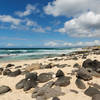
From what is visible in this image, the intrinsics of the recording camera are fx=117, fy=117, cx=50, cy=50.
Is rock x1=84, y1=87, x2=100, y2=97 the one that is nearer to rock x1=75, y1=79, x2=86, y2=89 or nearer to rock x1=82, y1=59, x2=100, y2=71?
rock x1=75, y1=79, x2=86, y2=89

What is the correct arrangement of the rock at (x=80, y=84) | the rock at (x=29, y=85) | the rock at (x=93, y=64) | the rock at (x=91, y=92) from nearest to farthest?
the rock at (x=91, y=92)
the rock at (x=80, y=84)
the rock at (x=29, y=85)
the rock at (x=93, y=64)

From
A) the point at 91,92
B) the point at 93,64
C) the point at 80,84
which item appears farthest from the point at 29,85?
the point at 93,64

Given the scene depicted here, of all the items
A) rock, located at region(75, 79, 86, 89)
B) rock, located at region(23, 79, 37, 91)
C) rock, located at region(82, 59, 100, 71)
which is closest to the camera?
rock, located at region(75, 79, 86, 89)

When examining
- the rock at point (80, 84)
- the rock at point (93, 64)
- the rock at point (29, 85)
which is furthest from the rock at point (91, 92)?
the rock at point (93, 64)

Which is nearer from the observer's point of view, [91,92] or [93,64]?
[91,92]

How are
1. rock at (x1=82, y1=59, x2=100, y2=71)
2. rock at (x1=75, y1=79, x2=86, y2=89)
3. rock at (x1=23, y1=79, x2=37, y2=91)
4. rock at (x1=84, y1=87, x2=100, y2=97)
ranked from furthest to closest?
rock at (x1=82, y1=59, x2=100, y2=71), rock at (x1=23, y1=79, x2=37, y2=91), rock at (x1=75, y1=79, x2=86, y2=89), rock at (x1=84, y1=87, x2=100, y2=97)

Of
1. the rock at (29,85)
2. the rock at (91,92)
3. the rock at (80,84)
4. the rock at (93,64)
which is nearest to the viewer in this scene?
the rock at (91,92)

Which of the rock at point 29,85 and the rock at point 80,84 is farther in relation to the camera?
the rock at point 29,85

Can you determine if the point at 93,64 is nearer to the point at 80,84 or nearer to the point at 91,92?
the point at 80,84

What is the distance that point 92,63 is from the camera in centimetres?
688

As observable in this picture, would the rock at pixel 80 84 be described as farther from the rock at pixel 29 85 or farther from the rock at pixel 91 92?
the rock at pixel 29 85

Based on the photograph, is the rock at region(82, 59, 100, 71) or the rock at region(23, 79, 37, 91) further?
the rock at region(82, 59, 100, 71)

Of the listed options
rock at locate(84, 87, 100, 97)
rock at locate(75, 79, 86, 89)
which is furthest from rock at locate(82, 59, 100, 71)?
rock at locate(84, 87, 100, 97)

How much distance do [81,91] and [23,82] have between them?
252cm
